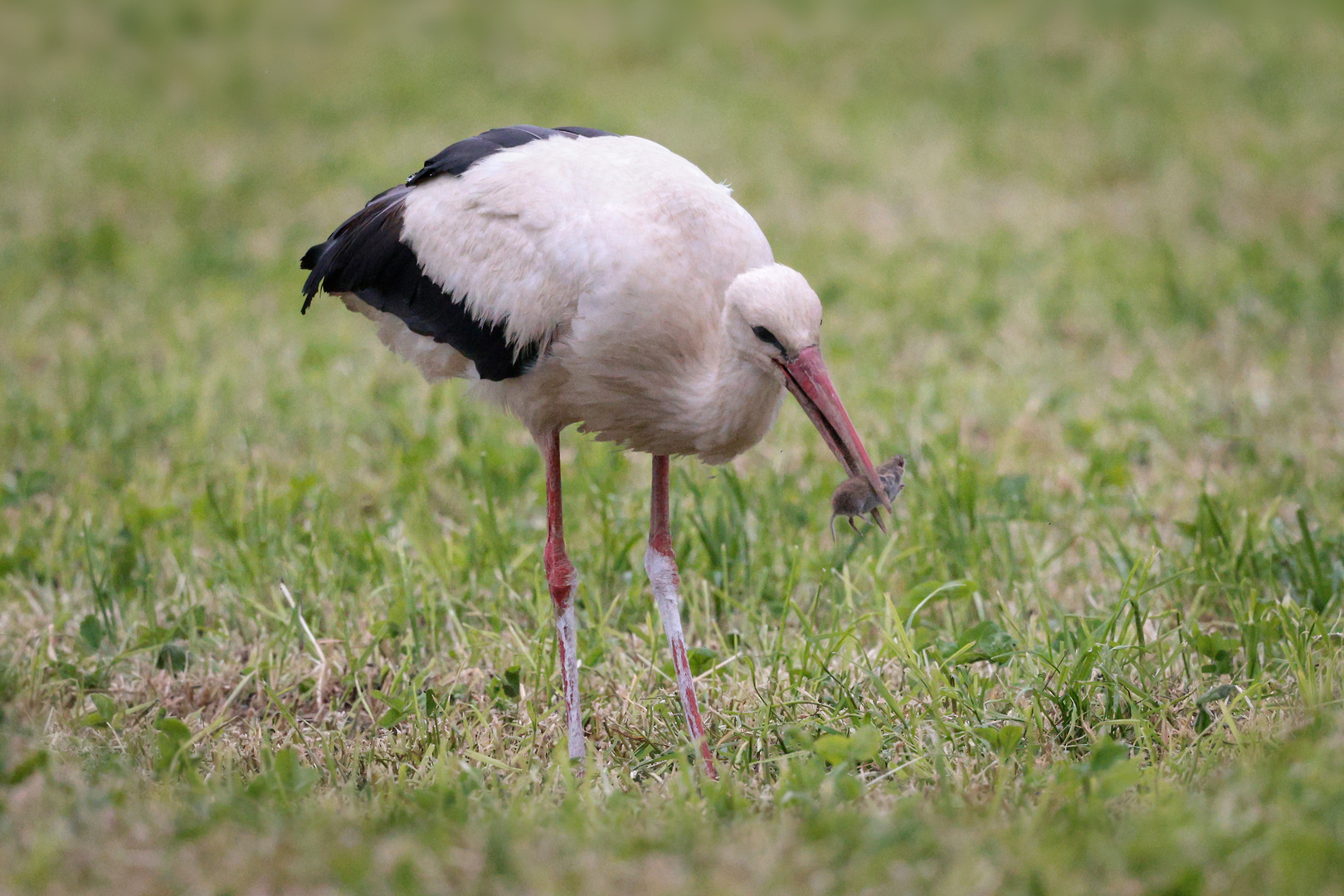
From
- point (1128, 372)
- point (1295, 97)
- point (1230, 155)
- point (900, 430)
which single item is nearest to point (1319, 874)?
point (900, 430)

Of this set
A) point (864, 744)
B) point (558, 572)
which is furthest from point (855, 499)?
point (558, 572)

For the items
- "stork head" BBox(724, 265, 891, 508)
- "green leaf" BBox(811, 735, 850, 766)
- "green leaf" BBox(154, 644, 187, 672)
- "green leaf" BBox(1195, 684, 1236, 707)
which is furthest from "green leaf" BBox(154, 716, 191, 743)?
"green leaf" BBox(1195, 684, 1236, 707)

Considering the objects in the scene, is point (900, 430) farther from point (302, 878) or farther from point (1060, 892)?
point (302, 878)

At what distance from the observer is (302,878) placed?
200cm

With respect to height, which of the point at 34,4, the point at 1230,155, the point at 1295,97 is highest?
the point at 34,4

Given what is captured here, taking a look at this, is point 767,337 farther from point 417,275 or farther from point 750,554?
point 750,554

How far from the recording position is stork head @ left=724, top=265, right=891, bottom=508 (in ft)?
8.66

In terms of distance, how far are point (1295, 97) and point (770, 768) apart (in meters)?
8.13

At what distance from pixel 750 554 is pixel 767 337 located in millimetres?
1192

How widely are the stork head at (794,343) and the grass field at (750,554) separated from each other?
527 mm

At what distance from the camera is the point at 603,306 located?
2.80 meters

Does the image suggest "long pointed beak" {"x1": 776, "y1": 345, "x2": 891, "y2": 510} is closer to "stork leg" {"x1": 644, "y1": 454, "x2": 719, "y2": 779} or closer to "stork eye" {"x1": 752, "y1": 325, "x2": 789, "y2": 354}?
"stork eye" {"x1": 752, "y1": 325, "x2": 789, "y2": 354}

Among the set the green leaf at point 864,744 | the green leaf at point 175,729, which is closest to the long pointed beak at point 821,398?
the green leaf at point 864,744

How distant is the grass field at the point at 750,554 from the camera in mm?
2141
